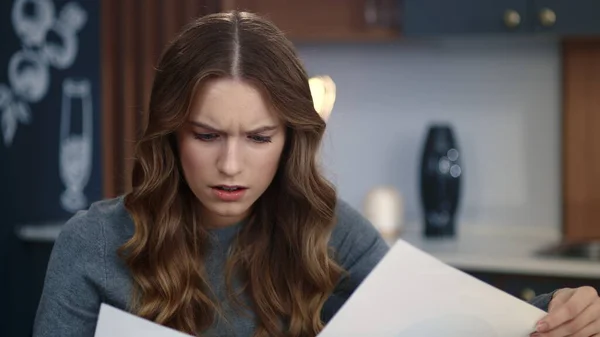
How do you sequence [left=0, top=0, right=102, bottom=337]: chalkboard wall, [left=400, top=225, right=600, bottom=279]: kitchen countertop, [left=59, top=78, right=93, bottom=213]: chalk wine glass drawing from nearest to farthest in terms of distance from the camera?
[left=400, top=225, right=600, bottom=279]: kitchen countertop < [left=0, top=0, right=102, bottom=337]: chalkboard wall < [left=59, top=78, right=93, bottom=213]: chalk wine glass drawing

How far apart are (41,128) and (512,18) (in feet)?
5.61

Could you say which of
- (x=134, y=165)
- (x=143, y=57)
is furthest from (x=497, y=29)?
(x=134, y=165)

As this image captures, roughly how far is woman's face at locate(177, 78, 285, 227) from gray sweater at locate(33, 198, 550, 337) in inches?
6.6

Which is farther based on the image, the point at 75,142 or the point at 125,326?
the point at 75,142

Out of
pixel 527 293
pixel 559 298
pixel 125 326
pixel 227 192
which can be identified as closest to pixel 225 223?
pixel 227 192

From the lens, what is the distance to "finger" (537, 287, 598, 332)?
1.24 metres

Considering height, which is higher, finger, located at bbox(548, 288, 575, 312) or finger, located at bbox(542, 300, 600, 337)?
finger, located at bbox(548, 288, 575, 312)

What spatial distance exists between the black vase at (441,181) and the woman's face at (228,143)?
1.82 metres

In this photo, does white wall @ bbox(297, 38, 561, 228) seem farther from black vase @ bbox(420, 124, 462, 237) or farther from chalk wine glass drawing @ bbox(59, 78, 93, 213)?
chalk wine glass drawing @ bbox(59, 78, 93, 213)

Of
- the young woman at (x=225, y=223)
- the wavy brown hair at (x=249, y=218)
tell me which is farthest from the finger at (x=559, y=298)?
the wavy brown hair at (x=249, y=218)

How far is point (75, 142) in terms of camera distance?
3.50 meters

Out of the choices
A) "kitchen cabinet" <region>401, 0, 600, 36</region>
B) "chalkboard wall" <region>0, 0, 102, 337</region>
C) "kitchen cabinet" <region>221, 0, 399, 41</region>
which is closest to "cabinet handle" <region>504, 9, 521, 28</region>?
"kitchen cabinet" <region>401, 0, 600, 36</region>

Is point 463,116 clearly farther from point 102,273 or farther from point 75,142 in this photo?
point 102,273

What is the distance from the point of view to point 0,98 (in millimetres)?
Answer: 3295
